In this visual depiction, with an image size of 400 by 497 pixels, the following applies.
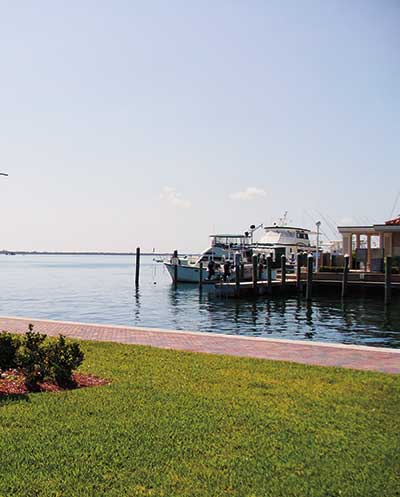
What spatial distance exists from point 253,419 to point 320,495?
193 cm

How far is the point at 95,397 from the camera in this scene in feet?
24.4

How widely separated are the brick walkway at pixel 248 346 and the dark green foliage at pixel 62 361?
158 inches

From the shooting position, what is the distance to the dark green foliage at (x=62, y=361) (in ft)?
26.7

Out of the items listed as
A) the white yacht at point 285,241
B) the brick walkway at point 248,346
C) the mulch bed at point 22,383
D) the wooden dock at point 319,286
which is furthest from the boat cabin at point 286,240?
the mulch bed at point 22,383

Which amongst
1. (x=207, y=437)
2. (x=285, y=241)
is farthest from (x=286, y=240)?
(x=207, y=437)

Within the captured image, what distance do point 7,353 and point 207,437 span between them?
3.62 m

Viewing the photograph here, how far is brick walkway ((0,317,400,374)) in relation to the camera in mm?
10758

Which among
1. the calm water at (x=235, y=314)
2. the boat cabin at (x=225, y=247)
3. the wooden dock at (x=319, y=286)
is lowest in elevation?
the calm water at (x=235, y=314)

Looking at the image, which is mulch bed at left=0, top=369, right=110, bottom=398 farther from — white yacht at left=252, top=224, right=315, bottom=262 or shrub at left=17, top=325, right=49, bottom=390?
white yacht at left=252, top=224, right=315, bottom=262

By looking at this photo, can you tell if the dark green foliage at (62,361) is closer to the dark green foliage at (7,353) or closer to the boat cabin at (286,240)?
the dark green foliage at (7,353)

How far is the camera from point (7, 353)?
8203mm

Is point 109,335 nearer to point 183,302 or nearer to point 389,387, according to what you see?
point 389,387

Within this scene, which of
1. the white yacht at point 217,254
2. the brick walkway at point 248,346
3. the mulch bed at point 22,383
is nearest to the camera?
the mulch bed at point 22,383

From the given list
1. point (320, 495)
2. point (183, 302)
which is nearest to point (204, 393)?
point (320, 495)
